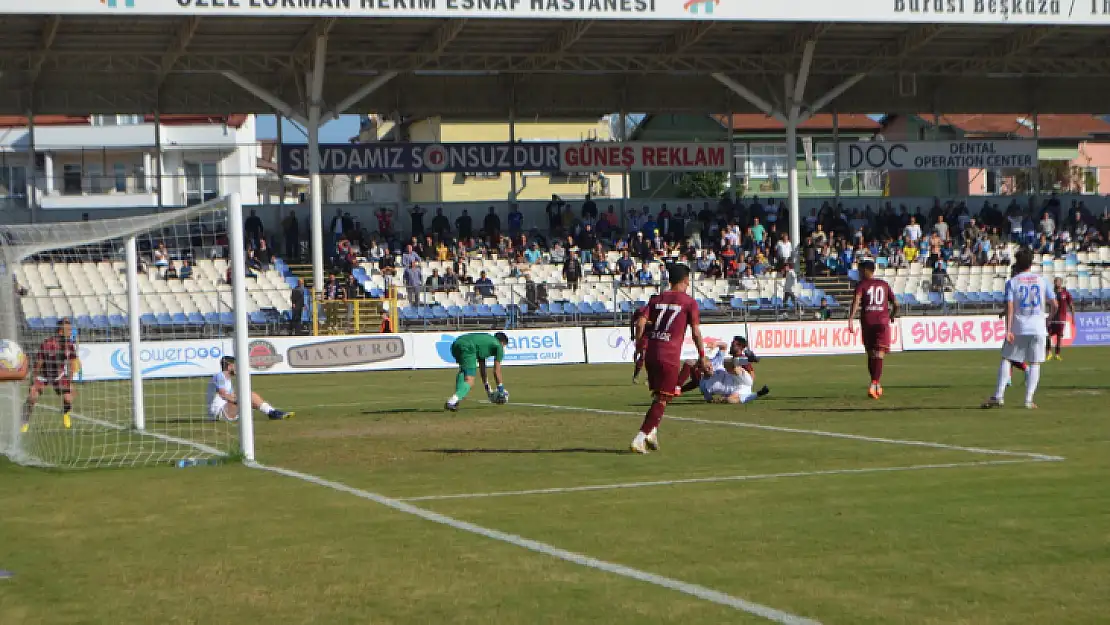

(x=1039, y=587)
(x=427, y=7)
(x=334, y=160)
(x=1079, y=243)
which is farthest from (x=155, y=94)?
(x=1039, y=587)

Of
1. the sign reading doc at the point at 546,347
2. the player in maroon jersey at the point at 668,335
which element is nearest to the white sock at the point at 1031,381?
the player in maroon jersey at the point at 668,335

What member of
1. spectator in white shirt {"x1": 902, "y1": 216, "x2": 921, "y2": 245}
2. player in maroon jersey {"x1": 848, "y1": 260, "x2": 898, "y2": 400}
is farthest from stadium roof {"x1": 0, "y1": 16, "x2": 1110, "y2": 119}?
player in maroon jersey {"x1": 848, "y1": 260, "x2": 898, "y2": 400}

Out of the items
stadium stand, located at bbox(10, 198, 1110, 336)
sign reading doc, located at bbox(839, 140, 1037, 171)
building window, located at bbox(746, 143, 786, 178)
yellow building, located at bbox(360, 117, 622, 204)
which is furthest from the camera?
yellow building, located at bbox(360, 117, 622, 204)

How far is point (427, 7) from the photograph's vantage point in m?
39.5

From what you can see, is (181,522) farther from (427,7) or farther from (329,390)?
(427,7)

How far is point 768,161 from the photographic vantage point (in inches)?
3041

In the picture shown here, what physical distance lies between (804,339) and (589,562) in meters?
30.4

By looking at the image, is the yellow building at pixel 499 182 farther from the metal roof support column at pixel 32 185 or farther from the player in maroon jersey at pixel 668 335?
the player in maroon jersey at pixel 668 335

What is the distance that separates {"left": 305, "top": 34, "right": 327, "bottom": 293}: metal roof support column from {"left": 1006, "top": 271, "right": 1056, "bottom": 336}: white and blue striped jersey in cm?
2691

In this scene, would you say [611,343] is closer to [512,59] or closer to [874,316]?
[512,59]

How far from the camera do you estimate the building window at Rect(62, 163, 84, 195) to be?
48219mm

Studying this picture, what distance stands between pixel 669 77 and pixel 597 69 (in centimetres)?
766

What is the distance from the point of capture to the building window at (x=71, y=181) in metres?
48.2

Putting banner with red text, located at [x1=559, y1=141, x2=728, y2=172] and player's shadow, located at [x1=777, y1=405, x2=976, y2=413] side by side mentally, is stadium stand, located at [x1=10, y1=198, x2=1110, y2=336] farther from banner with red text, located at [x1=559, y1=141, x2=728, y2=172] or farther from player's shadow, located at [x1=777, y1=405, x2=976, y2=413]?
player's shadow, located at [x1=777, y1=405, x2=976, y2=413]
